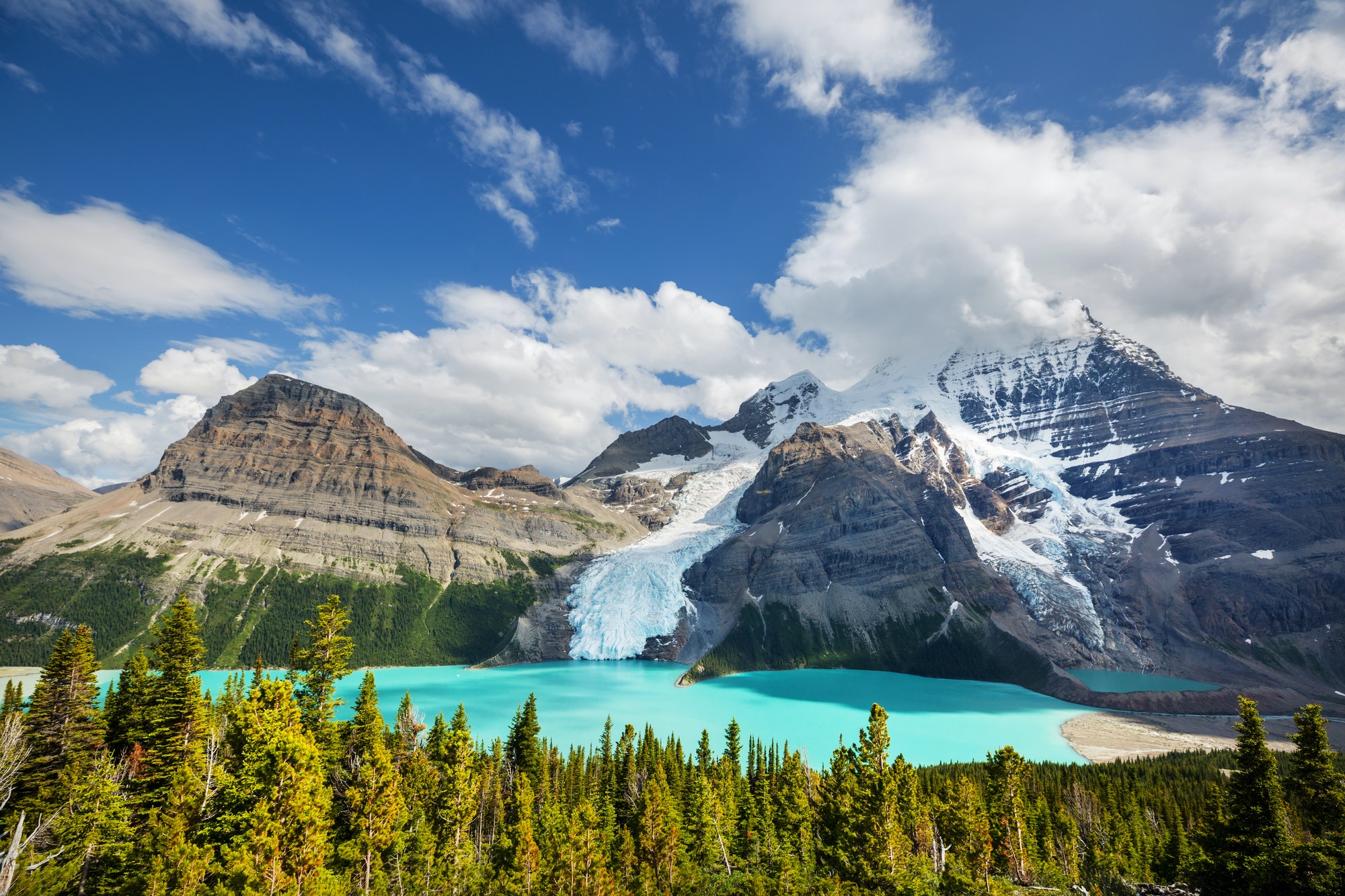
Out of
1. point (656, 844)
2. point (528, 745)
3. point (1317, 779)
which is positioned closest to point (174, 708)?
point (656, 844)

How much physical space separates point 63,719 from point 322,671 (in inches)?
541

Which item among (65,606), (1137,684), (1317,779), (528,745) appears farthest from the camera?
(1137,684)

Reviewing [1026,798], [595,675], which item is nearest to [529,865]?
[1026,798]

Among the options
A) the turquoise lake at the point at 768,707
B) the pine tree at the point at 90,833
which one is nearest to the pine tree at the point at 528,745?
the pine tree at the point at 90,833

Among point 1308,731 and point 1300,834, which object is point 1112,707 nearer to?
point 1300,834

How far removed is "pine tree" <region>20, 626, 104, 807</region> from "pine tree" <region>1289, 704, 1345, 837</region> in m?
56.6

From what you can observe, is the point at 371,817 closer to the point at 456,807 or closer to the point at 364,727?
the point at 364,727

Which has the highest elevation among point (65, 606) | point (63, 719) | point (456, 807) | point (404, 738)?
point (65, 606)

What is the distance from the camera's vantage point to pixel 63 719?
32.3m

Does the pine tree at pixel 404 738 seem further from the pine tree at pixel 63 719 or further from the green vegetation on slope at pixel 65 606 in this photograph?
the green vegetation on slope at pixel 65 606

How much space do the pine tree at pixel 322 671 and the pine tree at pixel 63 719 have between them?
9.96m

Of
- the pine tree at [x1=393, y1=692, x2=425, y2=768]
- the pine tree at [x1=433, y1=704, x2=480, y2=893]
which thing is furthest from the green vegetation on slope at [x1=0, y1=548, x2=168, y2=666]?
the pine tree at [x1=433, y1=704, x2=480, y2=893]

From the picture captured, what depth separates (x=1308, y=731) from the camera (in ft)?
93.2

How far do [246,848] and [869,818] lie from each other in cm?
2742
